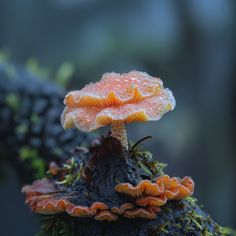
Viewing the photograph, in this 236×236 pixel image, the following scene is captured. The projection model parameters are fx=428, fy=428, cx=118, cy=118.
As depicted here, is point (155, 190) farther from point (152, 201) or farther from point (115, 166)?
point (115, 166)

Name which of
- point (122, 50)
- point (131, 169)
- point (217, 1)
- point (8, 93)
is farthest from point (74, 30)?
point (131, 169)

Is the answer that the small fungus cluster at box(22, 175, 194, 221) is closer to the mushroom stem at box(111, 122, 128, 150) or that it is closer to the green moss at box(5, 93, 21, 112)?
the mushroom stem at box(111, 122, 128, 150)

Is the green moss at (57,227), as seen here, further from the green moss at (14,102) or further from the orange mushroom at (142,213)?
the green moss at (14,102)

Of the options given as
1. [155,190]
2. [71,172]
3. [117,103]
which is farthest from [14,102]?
[155,190]

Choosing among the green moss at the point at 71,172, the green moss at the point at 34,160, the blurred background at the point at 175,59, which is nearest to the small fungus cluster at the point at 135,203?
the green moss at the point at 71,172

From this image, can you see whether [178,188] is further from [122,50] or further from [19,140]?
[122,50]

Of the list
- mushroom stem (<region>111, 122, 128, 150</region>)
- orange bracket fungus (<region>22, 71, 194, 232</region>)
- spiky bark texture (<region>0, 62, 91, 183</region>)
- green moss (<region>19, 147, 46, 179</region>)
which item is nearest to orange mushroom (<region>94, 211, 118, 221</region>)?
orange bracket fungus (<region>22, 71, 194, 232</region>)
